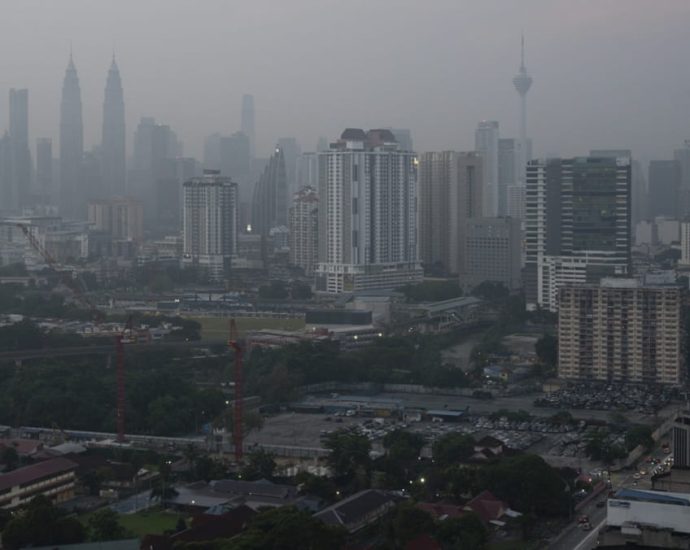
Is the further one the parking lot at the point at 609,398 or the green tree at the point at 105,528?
the parking lot at the point at 609,398

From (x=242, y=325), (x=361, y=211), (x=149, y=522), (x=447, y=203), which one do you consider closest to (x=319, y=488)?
(x=149, y=522)

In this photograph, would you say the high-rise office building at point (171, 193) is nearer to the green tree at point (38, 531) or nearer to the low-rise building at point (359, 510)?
the low-rise building at point (359, 510)

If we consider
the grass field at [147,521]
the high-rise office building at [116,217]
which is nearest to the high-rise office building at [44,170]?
the high-rise office building at [116,217]

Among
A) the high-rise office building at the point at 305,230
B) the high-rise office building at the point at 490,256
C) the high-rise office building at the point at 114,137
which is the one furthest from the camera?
the high-rise office building at the point at 114,137

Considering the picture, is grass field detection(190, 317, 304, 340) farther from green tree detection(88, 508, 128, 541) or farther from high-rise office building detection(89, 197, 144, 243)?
high-rise office building detection(89, 197, 144, 243)

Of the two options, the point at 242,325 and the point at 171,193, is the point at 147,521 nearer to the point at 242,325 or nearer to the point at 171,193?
the point at 242,325
